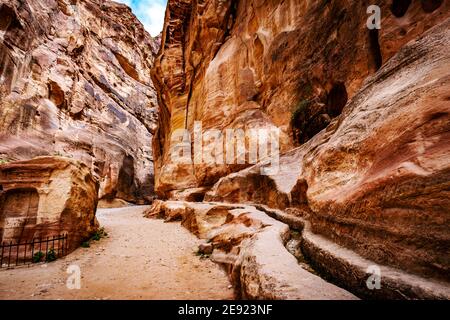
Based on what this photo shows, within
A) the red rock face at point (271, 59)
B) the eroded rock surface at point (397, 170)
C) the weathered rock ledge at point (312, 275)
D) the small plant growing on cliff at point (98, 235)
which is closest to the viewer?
the weathered rock ledge at point (312, 275)

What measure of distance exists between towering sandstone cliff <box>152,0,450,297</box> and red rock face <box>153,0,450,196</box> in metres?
0.06

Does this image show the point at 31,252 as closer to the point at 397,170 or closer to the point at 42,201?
the point at 42,201

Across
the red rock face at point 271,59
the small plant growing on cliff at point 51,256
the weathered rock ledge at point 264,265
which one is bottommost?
the small plant growing on cliff at point 51,256

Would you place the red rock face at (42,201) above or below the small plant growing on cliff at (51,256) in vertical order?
above

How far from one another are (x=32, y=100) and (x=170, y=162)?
51.1 feet

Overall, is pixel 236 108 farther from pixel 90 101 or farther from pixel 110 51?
pixel 110 51

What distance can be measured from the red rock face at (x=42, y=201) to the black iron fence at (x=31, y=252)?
0.76 ft

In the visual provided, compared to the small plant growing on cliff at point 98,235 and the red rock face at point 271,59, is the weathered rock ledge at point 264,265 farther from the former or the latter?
the red rock face at point 271,59

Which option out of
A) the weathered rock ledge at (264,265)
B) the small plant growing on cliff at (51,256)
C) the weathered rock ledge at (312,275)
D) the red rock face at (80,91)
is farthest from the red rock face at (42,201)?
the red rock face at (80,91)

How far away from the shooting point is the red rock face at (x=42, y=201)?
20.5ft

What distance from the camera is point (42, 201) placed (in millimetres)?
6566

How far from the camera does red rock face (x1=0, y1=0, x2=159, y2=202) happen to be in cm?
2023

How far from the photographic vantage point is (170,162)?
1906 cm
